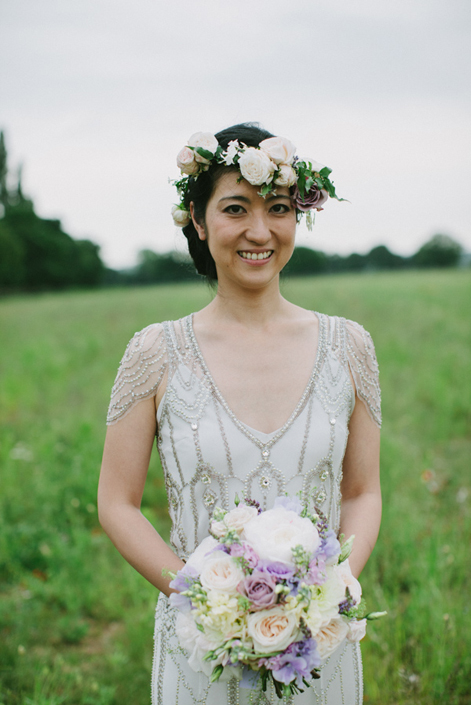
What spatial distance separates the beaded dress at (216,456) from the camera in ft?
6.36

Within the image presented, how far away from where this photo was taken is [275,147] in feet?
6.55

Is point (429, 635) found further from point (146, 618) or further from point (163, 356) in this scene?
point (163, 356)

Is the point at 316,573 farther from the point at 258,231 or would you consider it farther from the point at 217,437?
the point at 258,231

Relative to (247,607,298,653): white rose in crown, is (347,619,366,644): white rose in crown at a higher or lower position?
lower

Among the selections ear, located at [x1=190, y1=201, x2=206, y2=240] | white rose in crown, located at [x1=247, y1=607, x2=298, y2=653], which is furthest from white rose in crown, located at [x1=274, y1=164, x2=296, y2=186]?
white rose in crown, located at [x1=247, y1=607, x2=298, y2=653]

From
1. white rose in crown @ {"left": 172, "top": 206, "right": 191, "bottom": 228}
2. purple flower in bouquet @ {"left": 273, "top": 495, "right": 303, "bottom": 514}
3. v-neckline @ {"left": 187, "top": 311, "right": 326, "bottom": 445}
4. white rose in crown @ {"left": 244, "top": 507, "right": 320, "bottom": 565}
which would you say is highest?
white rose in crown @ {"left": 172, "top": 206, "right": 191, "bottom": 228}

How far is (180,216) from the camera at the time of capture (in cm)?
234

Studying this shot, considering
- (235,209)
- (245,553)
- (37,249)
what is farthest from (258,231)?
(37,249)

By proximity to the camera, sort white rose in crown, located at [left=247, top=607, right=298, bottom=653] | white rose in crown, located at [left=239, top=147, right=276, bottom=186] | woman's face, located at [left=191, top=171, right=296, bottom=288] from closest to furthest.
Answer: white rose in crown, located at [left=247, top=607, right=298, bottom=653]
white rose in crown, located at [left=239, top=147, right=276, bottom=186]
woman's face, located at [left=191, top=171, right=296, bottom=288]

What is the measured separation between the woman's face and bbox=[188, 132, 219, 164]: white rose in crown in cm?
10

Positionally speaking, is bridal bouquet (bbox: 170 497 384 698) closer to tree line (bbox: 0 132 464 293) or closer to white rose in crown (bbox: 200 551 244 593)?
white rose in crown (bbox: 200 551 244 593)

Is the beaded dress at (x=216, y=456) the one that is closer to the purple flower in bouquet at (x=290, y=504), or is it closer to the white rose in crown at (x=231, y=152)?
the purple flower in bouquet at (x=290, y=504)

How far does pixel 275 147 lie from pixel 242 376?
84 cm

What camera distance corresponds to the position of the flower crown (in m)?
1.91
